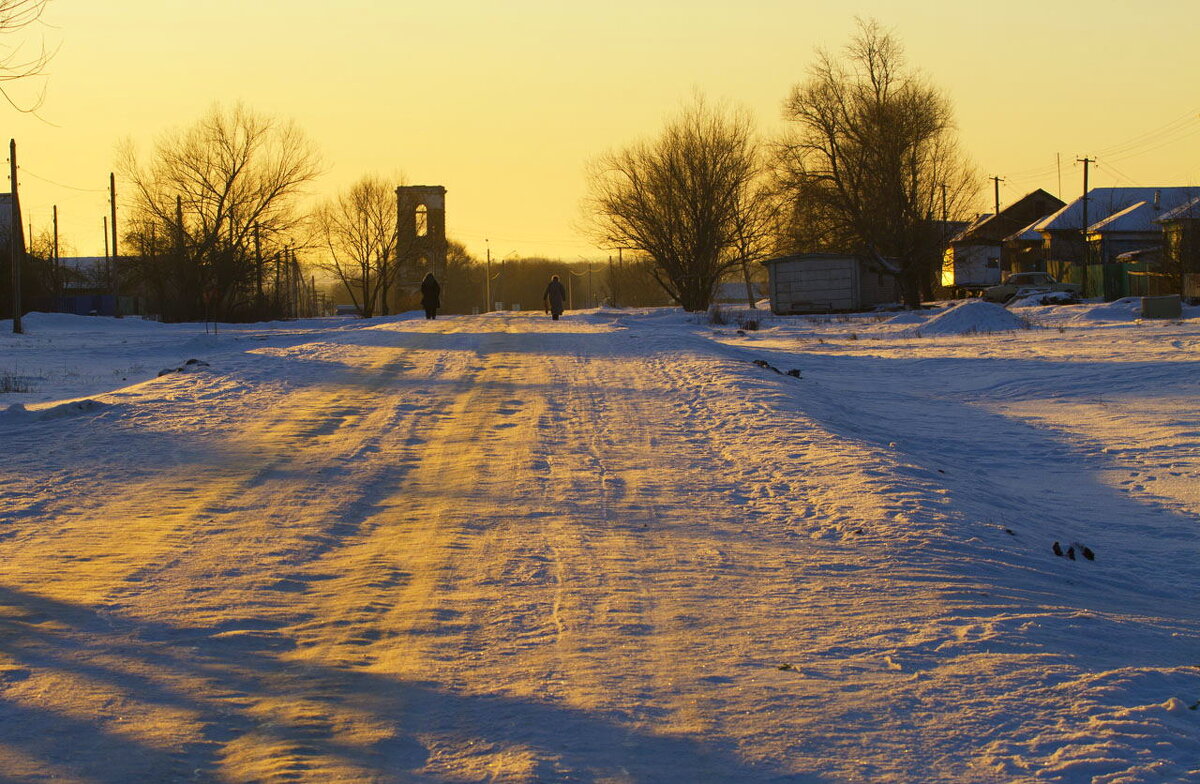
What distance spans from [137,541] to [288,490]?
5.54 feet

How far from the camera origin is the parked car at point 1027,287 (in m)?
57.6

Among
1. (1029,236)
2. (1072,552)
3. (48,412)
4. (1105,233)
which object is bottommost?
(1072,552)

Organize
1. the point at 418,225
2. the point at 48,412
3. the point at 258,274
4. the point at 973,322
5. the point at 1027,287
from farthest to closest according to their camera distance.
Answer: the point at 418,225 < the point at 1027,287 < the point at 258,274 < the point at 973,322 < the point at 48,412

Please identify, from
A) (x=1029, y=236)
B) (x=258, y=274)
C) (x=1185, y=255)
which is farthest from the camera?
(x=1029, y=236)

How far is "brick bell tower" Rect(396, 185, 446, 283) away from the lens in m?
83.8

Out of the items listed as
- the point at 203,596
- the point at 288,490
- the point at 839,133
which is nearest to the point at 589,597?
the point at 203,596

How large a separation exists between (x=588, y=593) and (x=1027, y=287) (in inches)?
2239

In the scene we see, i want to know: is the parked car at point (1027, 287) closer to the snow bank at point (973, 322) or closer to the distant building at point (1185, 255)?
the distant building at point (1185, 255)

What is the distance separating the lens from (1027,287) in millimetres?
57750

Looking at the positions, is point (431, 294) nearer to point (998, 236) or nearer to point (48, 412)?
point (48, 412)

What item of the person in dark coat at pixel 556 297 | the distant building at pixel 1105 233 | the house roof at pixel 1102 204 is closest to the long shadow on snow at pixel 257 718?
the person in dark coat at pixel 556 297

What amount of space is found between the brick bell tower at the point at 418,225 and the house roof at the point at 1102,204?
1808 inches

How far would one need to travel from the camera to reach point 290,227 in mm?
58094

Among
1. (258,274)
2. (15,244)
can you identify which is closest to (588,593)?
(15,244)
